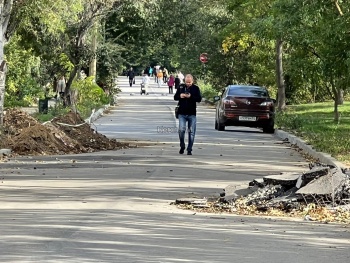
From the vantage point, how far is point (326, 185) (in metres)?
14.2

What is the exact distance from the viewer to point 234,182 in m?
17.8

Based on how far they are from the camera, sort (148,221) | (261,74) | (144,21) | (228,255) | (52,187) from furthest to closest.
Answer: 1. (144,21)
2. (261,74)
3. (52,187)
4. (148,221)
5. (228,255)

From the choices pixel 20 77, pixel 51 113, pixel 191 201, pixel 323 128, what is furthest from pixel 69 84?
pixel 191 201

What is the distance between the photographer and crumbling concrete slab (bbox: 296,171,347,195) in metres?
14.1

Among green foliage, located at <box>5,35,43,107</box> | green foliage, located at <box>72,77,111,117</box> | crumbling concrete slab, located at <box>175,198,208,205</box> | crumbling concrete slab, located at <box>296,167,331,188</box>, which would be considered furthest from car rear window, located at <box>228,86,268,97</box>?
crumbling concrete slab, located at <box>175,198,208,205</box>

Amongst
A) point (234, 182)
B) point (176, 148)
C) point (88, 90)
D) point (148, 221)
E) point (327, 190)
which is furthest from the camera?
point (88, 90)

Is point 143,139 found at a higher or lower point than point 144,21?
lower

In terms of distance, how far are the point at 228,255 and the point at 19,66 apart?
3887 centimetres

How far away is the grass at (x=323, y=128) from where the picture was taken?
2469 centimetres

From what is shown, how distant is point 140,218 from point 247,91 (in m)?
25.6

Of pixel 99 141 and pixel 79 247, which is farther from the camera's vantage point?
pixel 99 141

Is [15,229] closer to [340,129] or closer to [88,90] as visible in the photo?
[340,129]

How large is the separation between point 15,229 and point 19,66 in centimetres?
3711

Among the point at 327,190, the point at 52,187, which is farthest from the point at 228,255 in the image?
the point at 52,187
